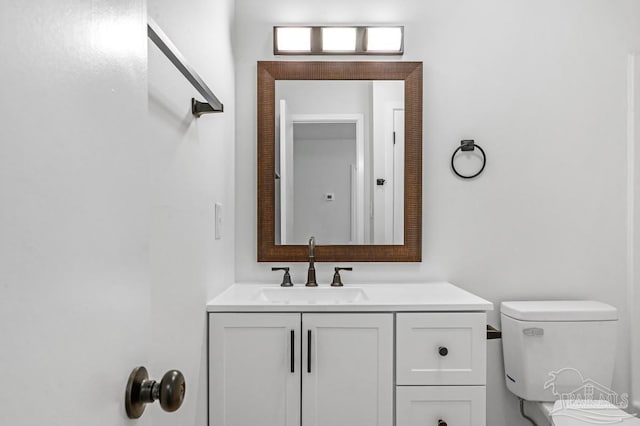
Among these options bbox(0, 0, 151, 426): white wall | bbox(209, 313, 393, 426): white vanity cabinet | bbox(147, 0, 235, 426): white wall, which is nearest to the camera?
bbox(0, 0, 151, 426): white wall

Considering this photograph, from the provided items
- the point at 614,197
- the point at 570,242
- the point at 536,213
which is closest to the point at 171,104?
the point at 536,213

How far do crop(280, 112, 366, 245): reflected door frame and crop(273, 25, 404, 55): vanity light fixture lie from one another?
29cm

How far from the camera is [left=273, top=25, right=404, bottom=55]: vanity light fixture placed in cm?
189

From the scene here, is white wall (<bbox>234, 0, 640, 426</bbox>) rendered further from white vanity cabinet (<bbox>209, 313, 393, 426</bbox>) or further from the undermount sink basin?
white vanity cabinet (<bbox>209, 313, 393, 426</bbox>)

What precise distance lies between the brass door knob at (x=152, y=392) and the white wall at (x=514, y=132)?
1427 millimetres

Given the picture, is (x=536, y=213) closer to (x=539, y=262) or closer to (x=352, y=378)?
(x=539, y=262)

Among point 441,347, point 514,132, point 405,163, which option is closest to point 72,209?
point 441,347

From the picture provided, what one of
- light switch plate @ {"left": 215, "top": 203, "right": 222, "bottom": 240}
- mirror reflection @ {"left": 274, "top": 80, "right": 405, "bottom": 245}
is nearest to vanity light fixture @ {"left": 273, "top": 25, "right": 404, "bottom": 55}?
mirror reflection @ {"left": 274, "top": 80, "right": 405, "bottom": 245}

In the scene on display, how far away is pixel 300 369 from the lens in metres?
1.41

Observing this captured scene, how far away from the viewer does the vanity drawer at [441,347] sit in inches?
55.9

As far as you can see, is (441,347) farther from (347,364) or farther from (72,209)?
(72,209)

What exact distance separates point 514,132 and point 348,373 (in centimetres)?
131

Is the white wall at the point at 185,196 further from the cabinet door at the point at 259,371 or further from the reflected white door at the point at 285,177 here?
the reflected white door at the point at 285,177

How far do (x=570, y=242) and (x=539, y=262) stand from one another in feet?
0.55
